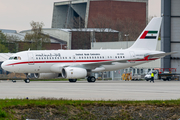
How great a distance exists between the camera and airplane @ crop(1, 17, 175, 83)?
38.6 metres

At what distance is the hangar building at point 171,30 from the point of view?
48562 millimetres

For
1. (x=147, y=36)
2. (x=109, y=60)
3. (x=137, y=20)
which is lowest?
(x=109, y=60)

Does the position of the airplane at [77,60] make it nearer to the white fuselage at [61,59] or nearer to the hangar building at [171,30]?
the white fuselage at [61,59]

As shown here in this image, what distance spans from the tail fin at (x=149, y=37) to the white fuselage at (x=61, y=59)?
4.06 feet

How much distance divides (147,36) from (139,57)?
3.65 metres

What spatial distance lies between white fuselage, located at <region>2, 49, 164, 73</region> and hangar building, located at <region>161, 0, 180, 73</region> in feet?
19.6

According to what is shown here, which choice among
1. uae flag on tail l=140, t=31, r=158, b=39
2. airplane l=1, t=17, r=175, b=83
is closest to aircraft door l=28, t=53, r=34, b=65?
airplane l=1, t=17, r=175, b=83

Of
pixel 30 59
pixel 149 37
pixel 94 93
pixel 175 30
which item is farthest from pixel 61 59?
pixel 94 93

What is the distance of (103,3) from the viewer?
109m

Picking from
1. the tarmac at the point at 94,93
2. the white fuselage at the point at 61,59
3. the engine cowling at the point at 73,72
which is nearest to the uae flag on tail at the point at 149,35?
the white fuselage at the point at 61,59

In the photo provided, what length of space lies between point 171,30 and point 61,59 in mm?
17553

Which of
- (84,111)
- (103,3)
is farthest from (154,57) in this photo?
(103,3)

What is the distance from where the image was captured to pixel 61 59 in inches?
1593

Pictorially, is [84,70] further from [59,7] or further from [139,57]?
[59,7]
